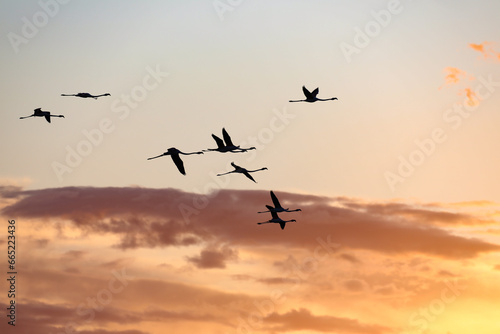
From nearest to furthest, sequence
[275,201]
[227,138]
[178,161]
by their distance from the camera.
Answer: [178,161] → [227,138] → [275,201]

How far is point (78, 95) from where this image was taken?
364 ft

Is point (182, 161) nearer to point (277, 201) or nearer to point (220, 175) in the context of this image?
point (220, 175)

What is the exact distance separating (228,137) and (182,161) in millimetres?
5869

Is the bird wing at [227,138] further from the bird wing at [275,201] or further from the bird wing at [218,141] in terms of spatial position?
the bird wing at [275,201]

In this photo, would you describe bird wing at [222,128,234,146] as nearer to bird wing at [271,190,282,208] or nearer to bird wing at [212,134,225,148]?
bird wing at [212,134,225,148]

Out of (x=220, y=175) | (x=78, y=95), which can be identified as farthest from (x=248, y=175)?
(x=78, y=95)

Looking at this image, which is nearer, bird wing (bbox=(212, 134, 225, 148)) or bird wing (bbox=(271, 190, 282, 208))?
bird wing (bbox=(212, 134, 225, 148))

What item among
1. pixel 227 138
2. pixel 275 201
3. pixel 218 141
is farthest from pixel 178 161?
pixel 275 201

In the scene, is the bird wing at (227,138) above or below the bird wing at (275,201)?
above

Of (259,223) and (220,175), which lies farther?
(259,223)

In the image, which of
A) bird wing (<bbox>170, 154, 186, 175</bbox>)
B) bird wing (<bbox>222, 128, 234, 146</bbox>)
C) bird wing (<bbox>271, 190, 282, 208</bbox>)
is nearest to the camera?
bird wing (<bbox>170, 154, 186, 175</bbox>)

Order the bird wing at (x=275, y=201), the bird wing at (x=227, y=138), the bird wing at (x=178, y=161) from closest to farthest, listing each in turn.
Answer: the bird wing at (x=178, y=161)
the bird wing at (x=227, y=138)
the bird wing at (x=275, y=201)

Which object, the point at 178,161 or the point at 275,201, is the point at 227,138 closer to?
the point at 178,161

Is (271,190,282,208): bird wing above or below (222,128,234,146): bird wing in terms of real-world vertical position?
below
